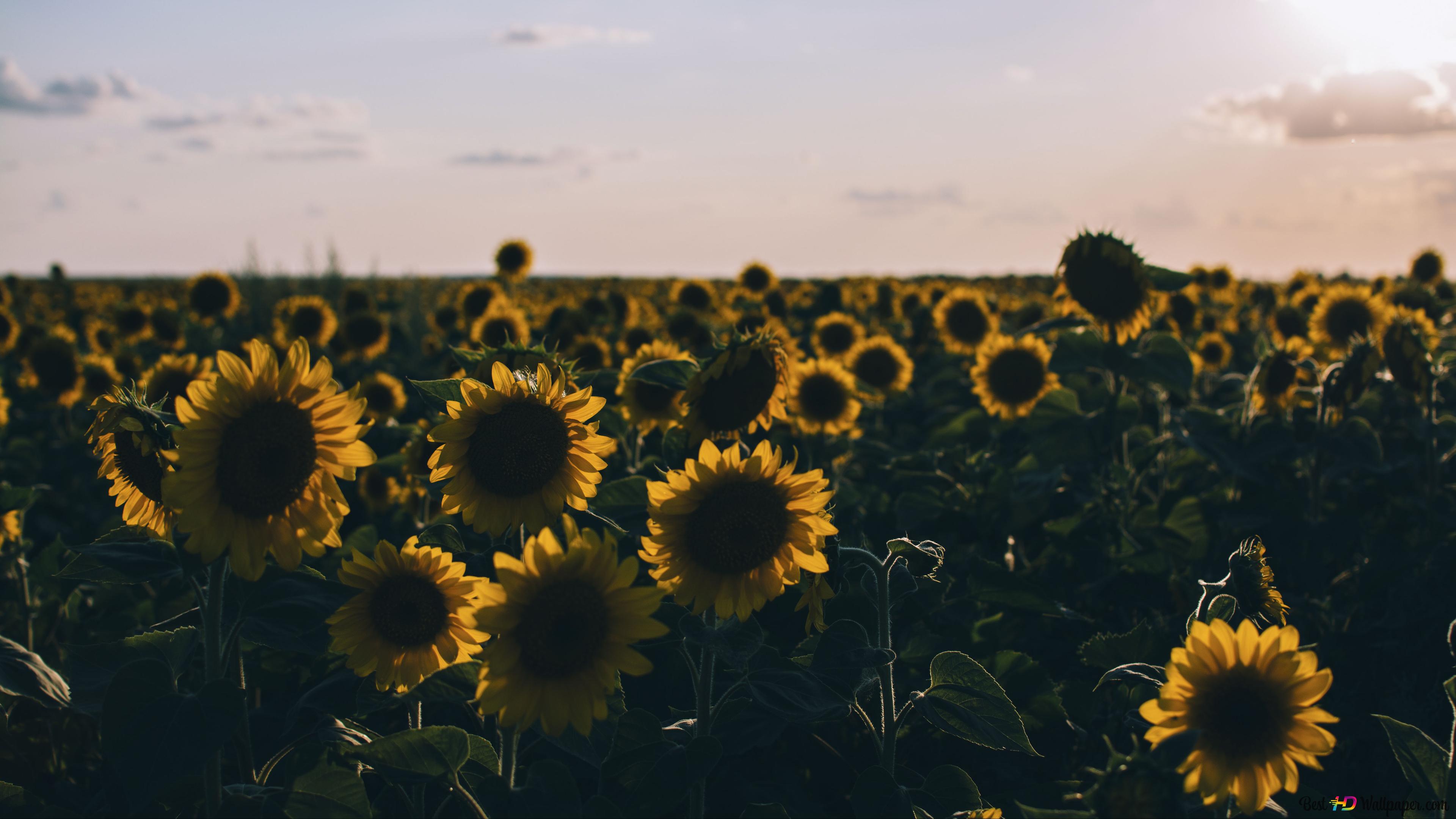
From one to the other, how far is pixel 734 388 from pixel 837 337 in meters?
5.77

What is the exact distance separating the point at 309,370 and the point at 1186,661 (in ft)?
6.59

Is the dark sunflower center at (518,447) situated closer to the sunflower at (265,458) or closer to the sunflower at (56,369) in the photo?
the sunflower at (265,458)

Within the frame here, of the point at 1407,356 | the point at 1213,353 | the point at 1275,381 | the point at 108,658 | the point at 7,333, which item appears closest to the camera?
the point at 108,658

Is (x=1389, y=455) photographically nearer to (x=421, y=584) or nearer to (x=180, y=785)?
(x=421, y=584)

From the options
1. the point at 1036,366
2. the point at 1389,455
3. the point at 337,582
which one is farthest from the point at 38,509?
the point at 1389,455

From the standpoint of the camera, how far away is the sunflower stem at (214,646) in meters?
2.06

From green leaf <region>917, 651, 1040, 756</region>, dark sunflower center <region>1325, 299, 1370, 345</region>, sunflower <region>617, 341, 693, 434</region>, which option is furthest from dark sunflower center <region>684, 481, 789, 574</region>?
dark sunflower center <region>1325, 299, 1370, 345</region>

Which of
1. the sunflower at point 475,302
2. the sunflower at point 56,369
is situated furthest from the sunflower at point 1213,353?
the sunflower at point 56,369

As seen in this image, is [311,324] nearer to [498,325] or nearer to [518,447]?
[498,325]

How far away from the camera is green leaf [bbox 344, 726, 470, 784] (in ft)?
6.86

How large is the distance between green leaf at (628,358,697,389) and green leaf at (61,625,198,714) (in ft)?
4.66

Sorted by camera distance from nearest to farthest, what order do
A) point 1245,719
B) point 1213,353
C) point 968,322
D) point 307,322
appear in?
point 1245,719, point 968,322, point 1213,353, point 307,322

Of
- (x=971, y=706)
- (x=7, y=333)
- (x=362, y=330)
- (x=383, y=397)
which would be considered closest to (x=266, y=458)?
(x=971, y=706)

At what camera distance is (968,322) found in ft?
29.7
